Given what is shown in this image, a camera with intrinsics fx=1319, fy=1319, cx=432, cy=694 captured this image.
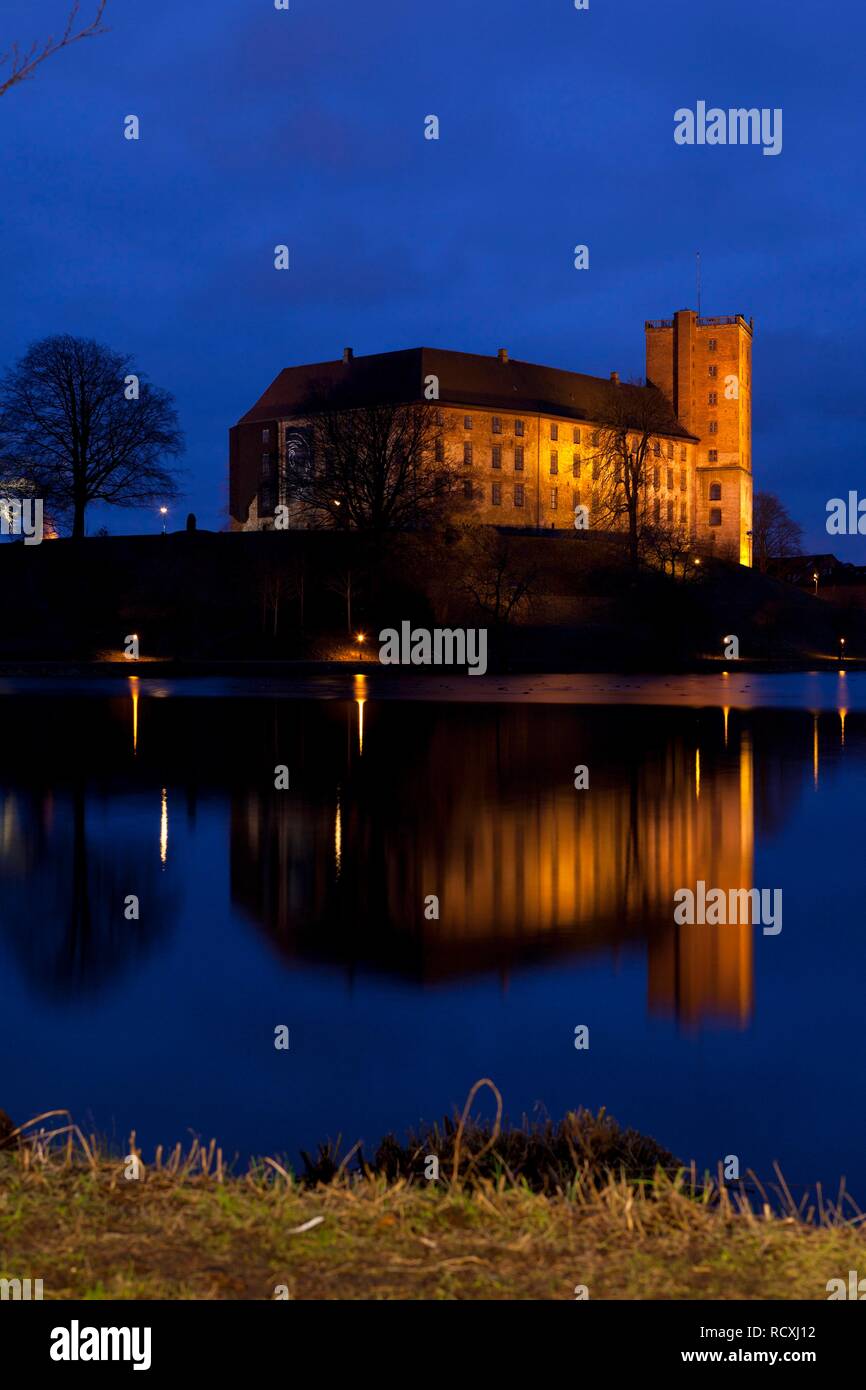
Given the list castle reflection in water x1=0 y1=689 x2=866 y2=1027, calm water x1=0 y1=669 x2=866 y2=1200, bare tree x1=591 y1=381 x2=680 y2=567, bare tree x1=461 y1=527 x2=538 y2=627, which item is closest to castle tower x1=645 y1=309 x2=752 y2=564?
bare tree x1=591 y1=381 x2=680 y2=567

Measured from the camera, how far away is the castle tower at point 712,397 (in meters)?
138

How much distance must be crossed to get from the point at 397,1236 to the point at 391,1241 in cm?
5

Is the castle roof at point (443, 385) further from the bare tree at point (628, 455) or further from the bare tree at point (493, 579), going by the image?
the bare tree at point (493, 579)

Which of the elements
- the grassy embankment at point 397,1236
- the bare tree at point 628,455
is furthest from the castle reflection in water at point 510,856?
the bare tree at point 628,455

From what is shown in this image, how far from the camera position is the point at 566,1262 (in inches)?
170

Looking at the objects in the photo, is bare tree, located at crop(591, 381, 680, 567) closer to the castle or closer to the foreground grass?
the castle

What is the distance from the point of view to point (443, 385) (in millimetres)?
127375

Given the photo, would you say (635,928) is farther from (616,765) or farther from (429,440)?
(429,440)

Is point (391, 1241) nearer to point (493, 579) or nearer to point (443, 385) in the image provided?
point (493, 579)

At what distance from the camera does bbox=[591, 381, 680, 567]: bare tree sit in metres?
100

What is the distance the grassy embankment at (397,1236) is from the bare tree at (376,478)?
77.8m
